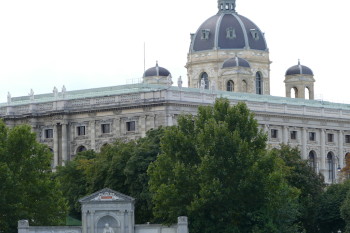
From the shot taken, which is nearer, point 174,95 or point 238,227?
point 238,227

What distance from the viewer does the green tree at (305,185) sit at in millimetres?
143125

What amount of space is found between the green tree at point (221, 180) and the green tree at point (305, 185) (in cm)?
1825

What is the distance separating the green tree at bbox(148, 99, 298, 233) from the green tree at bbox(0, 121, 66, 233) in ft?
29.2

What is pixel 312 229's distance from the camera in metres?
145

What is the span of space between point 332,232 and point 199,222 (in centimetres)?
3023

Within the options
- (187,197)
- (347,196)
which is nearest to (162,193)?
(187,197)

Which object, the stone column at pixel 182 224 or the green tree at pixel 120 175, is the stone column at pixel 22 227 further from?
the green tree at pixel 120 175

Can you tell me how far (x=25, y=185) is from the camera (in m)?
124

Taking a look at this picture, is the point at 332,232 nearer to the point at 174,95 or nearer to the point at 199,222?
the point at 199,222

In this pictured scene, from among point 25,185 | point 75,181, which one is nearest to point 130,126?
point 75,181

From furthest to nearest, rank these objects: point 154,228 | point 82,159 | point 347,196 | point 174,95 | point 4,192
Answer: point 174,95, point 82,159, point 347,196, point 4,192, point 154,228

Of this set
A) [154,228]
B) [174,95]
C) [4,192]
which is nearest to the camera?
[154,228]

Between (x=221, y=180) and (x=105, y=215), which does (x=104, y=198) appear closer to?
(x=105, y=215)

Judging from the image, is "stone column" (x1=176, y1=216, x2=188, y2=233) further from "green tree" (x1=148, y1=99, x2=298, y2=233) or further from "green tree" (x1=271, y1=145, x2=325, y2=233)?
"green tree" (x1=271, y1=145, x2=325, y2=233)
